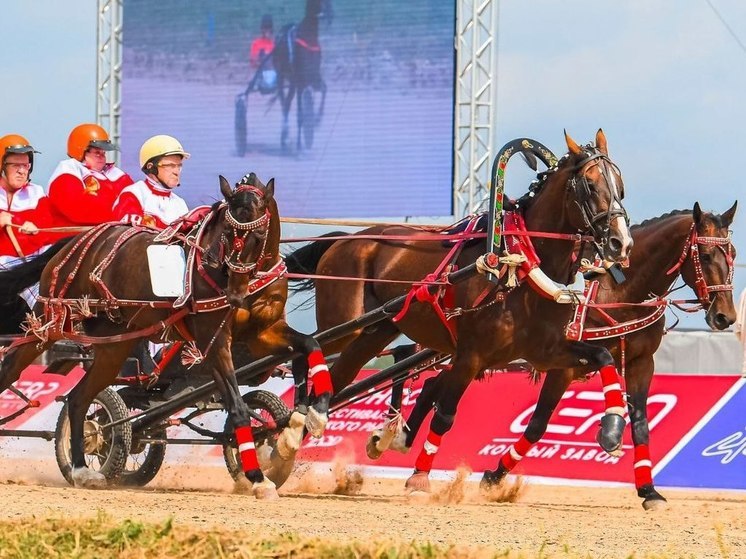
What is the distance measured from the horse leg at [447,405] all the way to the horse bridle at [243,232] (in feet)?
5.15

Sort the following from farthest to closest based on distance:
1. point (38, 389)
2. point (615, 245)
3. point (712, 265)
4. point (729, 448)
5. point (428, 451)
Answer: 1. point (38, 389)
2. point (729, 448)
3. point (712, 265)
4. point (428, 451)
5. point (615, 245)

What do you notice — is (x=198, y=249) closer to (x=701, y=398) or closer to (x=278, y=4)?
(x=701, y=398)

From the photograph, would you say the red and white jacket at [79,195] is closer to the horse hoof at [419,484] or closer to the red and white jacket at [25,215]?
the red and white jacket at [25,215]

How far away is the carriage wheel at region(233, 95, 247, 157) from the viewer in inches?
801

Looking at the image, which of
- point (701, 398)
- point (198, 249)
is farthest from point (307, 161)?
point (198, 249)

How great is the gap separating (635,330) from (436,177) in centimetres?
826

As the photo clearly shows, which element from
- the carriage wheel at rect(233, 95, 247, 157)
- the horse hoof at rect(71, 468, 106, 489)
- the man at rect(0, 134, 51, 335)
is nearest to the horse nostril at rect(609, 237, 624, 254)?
the horse hoof at rect(71, 468, 106, 489)

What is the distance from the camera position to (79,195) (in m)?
11.8

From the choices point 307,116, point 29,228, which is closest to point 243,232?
point 29,228

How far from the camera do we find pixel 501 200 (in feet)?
32.0

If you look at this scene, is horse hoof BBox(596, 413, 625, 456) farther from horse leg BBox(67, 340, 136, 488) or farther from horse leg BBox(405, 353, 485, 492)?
horse leg BBox(67, 340, 136, 488)

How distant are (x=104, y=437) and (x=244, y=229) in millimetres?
2722

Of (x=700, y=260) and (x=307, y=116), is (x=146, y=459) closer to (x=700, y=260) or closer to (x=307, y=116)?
(x=700, y=260)

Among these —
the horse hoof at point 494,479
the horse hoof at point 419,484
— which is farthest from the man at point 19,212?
the horse hoof at point 494,479
